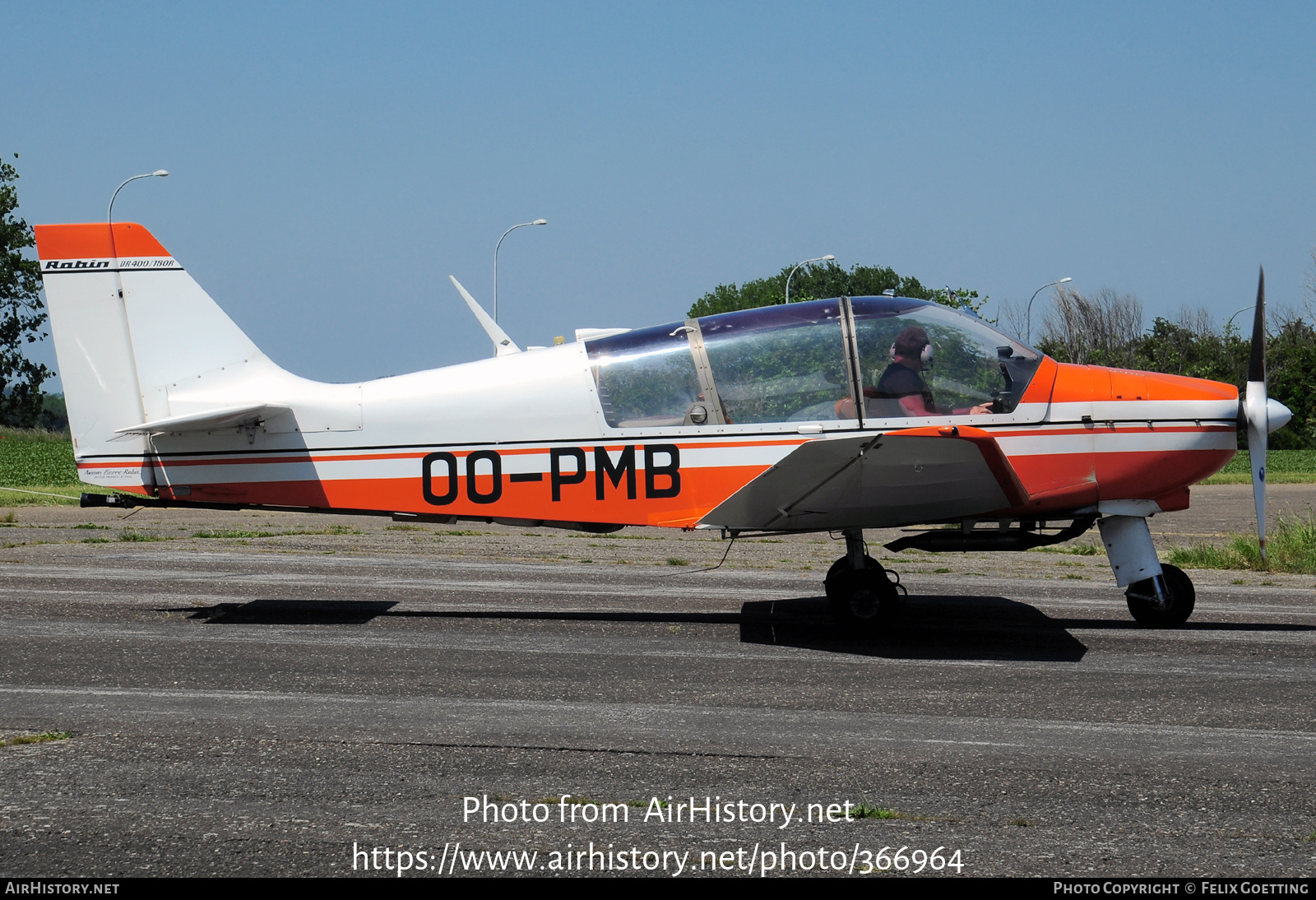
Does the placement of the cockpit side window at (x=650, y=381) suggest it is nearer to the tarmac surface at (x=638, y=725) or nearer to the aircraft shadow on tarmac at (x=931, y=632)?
the tarmac surface at (x=638, y=725)

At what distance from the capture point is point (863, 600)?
27.9 ft

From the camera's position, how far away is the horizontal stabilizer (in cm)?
854

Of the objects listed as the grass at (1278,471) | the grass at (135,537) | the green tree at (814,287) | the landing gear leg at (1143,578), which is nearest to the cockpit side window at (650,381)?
the landing gear leg at (1143,578)

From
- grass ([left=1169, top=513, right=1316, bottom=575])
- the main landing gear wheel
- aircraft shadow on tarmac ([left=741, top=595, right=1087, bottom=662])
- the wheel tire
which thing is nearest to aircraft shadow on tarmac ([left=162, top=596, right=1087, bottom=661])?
aircraft shadow on tarmac ([left=741, top=595, right=1087, bottom=662])

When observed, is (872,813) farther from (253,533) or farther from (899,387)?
(253,533)

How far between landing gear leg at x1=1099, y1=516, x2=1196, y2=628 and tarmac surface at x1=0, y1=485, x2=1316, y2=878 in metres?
0.19

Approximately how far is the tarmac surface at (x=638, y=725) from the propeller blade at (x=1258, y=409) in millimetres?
1182

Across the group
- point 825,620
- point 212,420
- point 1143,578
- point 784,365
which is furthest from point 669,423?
point 1143,578

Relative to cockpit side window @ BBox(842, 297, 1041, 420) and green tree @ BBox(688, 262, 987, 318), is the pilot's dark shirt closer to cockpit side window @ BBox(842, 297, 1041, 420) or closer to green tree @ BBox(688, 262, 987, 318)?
cockpit side window @ BBox(842, 297, 1041, 420)

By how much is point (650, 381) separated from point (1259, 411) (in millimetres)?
4610

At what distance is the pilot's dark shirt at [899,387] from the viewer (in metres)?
8.23

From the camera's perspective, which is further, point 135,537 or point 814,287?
point 814,287

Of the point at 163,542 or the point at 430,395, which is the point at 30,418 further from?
the point at 430,395

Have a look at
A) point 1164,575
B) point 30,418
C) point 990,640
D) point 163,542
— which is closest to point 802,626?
point 990,640
